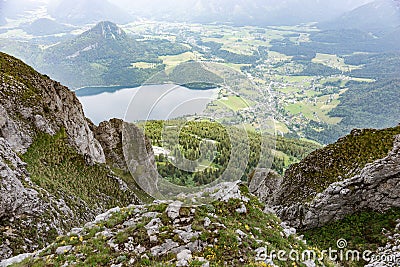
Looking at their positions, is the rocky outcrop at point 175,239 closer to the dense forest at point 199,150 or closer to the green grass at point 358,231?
the dense forest at point 199,150

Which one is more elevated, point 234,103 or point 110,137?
point 234,103

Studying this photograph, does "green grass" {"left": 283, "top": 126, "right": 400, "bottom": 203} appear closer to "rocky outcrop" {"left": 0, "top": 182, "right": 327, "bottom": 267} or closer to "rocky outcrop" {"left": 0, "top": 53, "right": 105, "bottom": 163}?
"rocky outcrop" {"left": 0, "top": 182, "right": 327, "bottom": 267}

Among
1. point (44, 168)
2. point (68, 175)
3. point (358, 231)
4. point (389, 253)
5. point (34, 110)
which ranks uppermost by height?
point (34, 110)

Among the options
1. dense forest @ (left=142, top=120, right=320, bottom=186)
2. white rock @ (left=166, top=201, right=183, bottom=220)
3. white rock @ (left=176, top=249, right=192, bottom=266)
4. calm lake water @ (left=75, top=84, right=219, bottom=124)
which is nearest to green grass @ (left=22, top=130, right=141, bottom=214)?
white rock @ (left=166, top=201, right=183, bottom=220)

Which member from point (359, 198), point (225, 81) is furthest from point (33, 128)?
point (359, 198)

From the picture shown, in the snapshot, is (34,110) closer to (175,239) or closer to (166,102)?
(175,239)

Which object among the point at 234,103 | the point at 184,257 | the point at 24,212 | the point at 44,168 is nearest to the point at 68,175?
the point at 44,168
